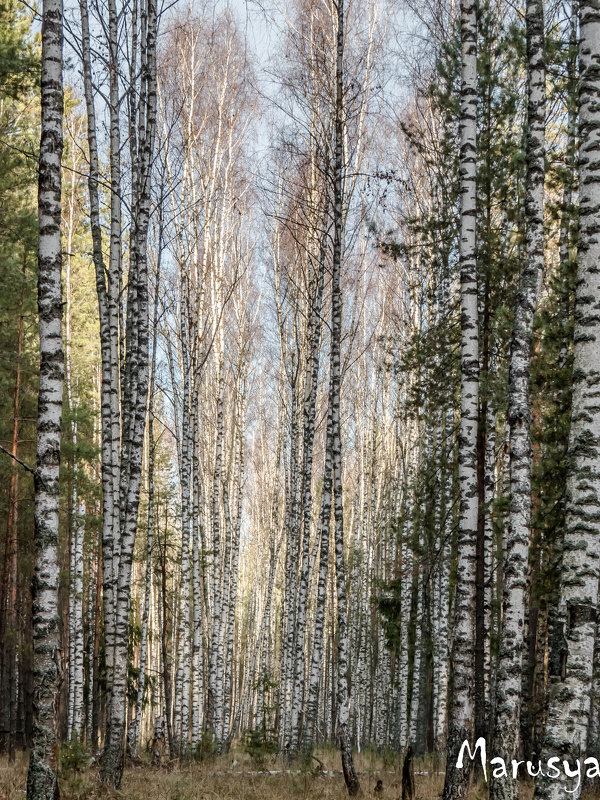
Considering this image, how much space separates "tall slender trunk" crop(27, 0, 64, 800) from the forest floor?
7.34 ft

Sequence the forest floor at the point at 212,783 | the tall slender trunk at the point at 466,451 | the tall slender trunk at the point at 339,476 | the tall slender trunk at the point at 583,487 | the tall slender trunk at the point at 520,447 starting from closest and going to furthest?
the tall slender trunk at the point at 583,487 → the tall slender trunk at the point at 520,447 → the tall slender trunk at the point at 466,451 → the forest floor at the point at 212,783 → the tall slender trunk at the point at 339,476

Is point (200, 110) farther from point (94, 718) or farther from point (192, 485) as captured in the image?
point (94, 718)

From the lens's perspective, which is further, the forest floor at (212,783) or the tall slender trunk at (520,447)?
the forest floor at (212,783)

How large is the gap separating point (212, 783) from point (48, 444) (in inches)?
231

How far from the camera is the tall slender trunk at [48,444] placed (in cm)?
525

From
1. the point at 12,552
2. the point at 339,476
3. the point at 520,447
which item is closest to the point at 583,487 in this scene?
the point at 520,447

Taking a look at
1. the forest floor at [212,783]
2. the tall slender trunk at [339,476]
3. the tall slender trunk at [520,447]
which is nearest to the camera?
the tall slender trunk at [520,447]

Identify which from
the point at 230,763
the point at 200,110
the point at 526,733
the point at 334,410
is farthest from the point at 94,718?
the point at 200,110

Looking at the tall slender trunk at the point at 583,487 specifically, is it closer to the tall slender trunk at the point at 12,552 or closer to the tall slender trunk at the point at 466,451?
the tall slender trunk at the point at 466,451

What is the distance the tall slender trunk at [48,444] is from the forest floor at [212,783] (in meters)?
2.24

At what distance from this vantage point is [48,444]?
5.47 meters

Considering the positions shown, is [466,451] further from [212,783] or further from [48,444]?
[212,783]

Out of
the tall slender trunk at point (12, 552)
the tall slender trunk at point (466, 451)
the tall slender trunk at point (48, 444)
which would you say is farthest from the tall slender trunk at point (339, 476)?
the tall slender trunk at point (12, 552)

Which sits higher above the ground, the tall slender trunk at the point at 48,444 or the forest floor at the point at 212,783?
the tall slender trunk at the point at 48,444
